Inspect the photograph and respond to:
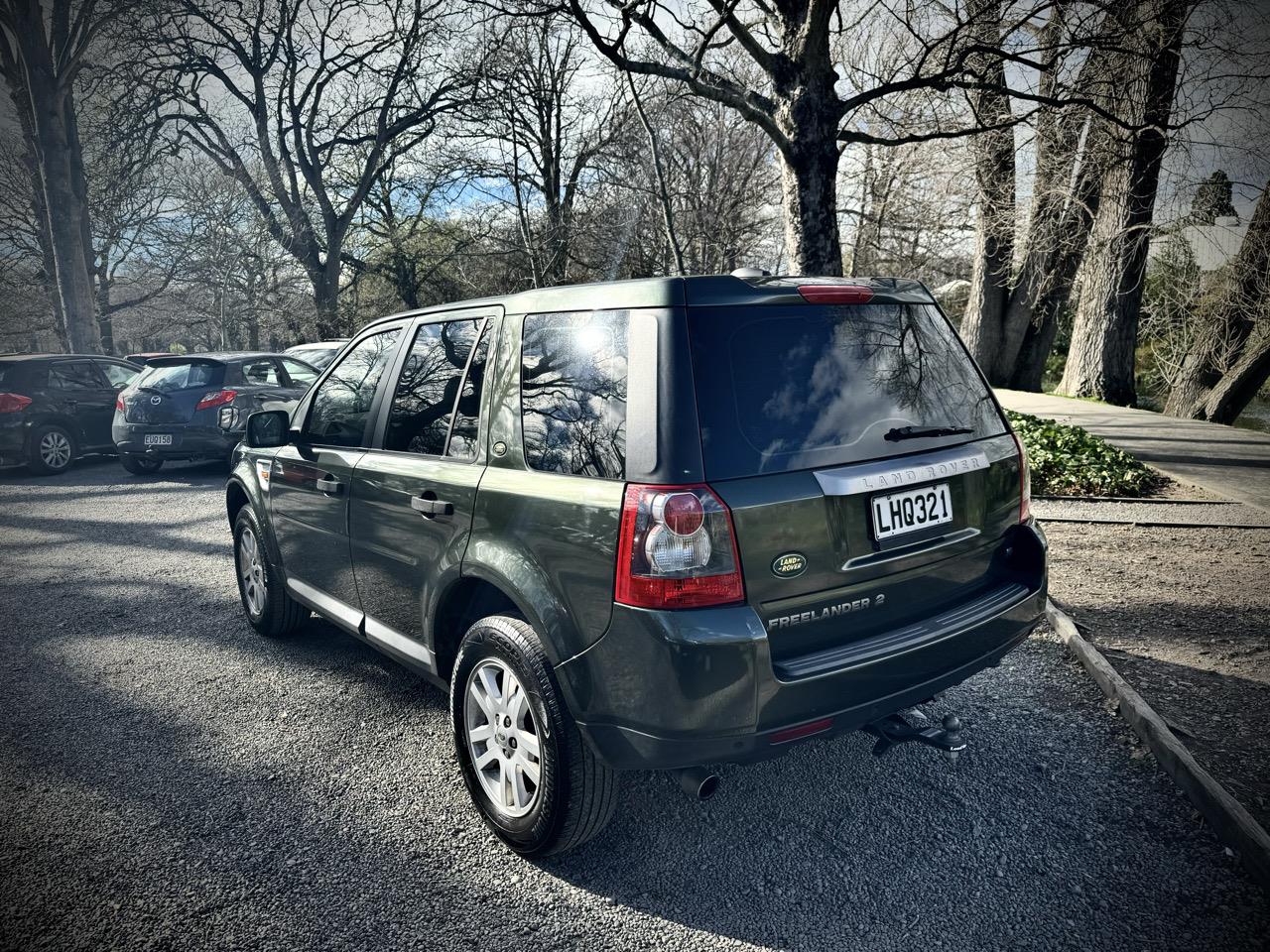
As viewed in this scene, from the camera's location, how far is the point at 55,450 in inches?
467

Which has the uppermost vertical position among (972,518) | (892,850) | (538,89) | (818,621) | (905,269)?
(538,89)

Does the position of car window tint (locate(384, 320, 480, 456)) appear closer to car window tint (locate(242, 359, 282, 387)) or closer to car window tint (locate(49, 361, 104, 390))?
car window tint (locate(242, 359, 282, 387))

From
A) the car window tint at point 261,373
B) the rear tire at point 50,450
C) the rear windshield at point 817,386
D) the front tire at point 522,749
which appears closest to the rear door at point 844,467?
the rear windshield at point 817,386

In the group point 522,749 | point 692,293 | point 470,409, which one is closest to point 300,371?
point 470,409

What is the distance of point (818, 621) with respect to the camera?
238cm

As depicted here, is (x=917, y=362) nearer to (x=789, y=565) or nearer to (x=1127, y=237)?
(x=789, y=565)

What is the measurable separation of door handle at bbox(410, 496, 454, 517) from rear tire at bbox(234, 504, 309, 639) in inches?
70.4

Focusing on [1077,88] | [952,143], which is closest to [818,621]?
[1077,88]

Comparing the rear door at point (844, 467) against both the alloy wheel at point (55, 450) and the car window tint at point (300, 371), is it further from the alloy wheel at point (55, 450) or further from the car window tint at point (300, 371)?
the alloy wheel at point (55, 450)

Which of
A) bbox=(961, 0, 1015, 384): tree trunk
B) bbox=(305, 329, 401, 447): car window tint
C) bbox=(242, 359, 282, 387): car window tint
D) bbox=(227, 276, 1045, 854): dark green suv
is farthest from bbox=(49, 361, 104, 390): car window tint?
bbox=(961, 0, 1015, 384): tree trunk

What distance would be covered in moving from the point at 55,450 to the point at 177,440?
304 centimetres

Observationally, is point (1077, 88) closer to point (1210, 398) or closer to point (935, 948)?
point (1210, 398)

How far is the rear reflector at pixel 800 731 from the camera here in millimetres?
2270

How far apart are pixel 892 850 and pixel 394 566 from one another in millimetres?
2129
